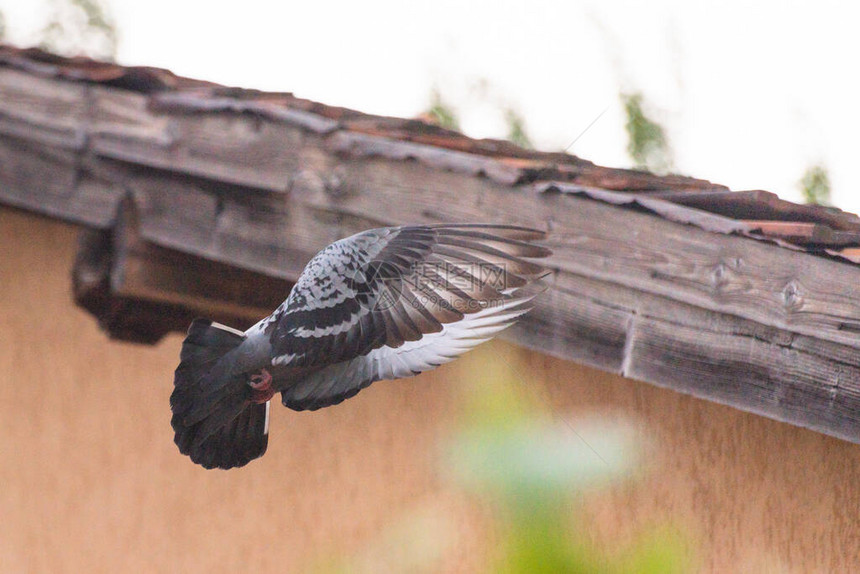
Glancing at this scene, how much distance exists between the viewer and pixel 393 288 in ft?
3.86

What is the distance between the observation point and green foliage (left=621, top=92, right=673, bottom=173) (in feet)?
27.5

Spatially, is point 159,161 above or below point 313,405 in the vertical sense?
above

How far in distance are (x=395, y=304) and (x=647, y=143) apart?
785 cm

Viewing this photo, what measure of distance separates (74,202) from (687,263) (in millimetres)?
1167

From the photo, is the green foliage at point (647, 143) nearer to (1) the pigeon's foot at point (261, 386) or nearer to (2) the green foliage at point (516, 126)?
(2) the green foliage at point (516, 126)

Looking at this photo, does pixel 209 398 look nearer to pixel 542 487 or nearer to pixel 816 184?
pixel 542 487

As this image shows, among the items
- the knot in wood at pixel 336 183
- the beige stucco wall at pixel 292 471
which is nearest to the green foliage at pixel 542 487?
the beige stucco wall at pixel 292 471

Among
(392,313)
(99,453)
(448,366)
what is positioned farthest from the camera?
(99,453)

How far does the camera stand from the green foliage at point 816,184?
7902 mm

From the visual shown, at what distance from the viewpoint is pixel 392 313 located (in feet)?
3.77

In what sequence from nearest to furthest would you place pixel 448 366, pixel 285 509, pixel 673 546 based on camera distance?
pixel 673 546
pixel 448 366
pixel 285 509

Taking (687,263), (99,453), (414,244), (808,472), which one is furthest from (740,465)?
(99,453)

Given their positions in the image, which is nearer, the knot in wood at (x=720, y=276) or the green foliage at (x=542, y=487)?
the green foliage at (x=542, y=487)

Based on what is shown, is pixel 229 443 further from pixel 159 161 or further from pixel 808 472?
pixel 808 472
